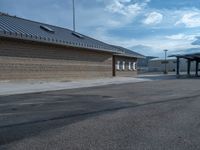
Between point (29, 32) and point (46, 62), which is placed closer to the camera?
point (29, 32)

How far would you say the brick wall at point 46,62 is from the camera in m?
22.0

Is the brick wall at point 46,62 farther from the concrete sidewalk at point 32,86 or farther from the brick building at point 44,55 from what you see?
the concrete sidewalk at point 32,86

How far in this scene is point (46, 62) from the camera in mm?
25469

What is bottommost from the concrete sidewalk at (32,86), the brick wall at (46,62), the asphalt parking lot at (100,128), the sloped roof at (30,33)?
the concrete sidewalk at (32,86)

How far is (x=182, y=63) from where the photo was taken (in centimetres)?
9525

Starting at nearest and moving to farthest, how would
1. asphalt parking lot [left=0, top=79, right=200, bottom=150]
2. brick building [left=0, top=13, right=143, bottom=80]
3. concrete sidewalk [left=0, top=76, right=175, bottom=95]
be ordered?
asphalt parking lot [left=0, top=79, right=200, bottom=150], concrete sidewalk [left=0, top=76, right=175, bottom=95], brick building [left=0, top=13, right=143, bottom=80]

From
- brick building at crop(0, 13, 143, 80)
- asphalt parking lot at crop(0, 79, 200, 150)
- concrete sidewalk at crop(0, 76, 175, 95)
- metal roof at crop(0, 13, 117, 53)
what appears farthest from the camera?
brick building at crop(0, 13, 143, 80)

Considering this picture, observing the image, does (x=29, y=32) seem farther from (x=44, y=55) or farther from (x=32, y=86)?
(x=32, y=86)

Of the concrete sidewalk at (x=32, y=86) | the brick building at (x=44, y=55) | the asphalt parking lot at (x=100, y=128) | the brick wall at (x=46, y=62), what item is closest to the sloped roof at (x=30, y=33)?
the brick building at (x=44, y=55)

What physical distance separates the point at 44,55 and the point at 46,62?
2.02ft

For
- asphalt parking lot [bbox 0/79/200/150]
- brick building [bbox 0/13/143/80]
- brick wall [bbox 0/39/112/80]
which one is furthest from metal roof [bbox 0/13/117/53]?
asphalt parking lot [bbox 0/79/200/150]

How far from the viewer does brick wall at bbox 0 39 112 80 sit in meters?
22.0

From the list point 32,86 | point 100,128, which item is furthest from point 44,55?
point 100,128

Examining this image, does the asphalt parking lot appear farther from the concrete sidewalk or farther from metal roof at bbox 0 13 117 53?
metal roof at bbox 0 13 117 53
